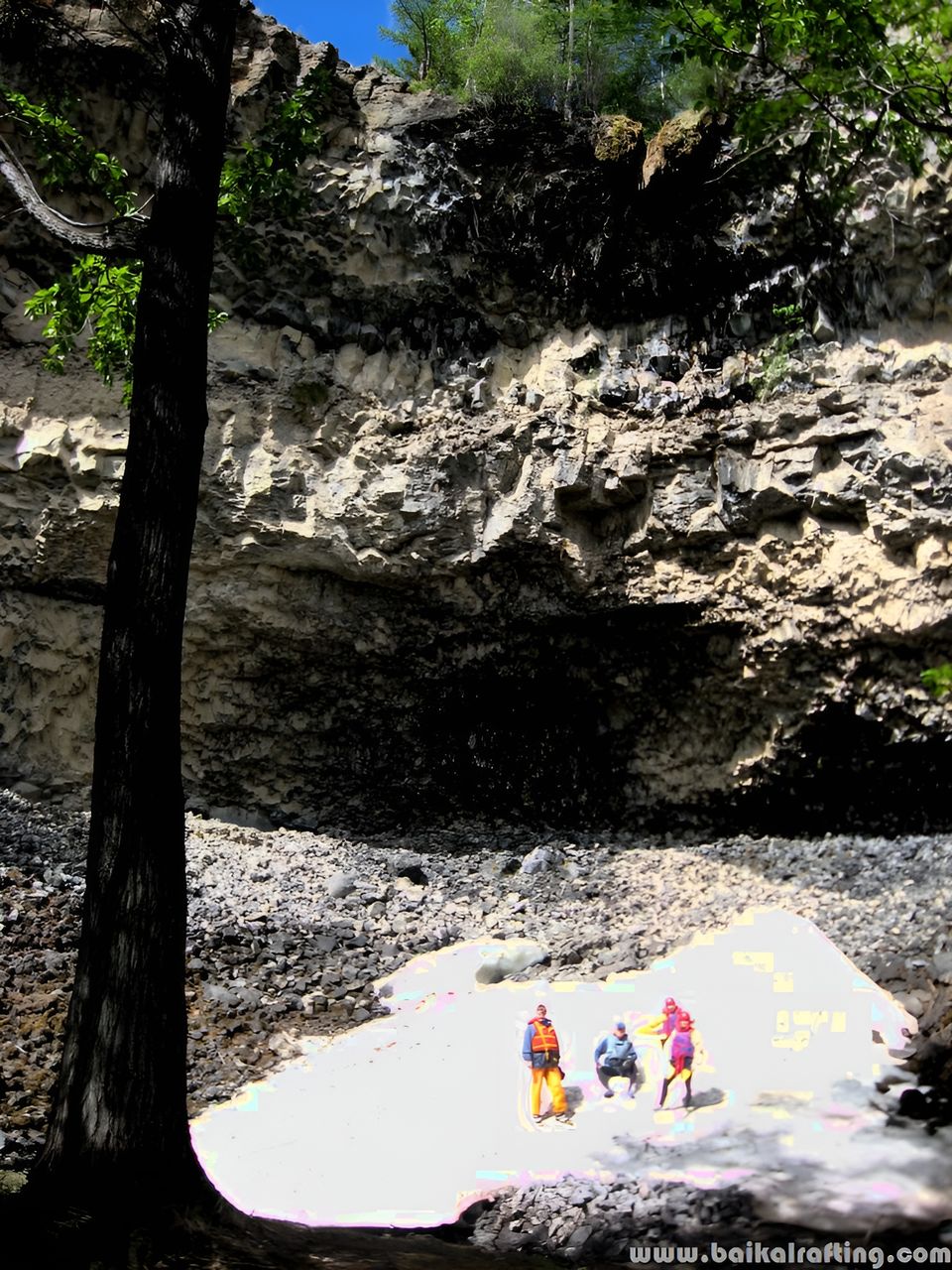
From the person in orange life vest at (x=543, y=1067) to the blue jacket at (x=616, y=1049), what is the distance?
38cm

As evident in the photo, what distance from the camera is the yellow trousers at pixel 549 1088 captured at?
26.3 feet

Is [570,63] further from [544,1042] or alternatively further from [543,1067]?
[543,1067]

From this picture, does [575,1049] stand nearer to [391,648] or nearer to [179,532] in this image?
[179,532]

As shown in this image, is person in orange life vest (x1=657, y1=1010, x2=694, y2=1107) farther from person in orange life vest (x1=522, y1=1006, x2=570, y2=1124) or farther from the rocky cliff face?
the rocky cliff face

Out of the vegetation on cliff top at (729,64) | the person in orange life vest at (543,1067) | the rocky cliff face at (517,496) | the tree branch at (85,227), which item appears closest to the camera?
the tree branch at (85,227)

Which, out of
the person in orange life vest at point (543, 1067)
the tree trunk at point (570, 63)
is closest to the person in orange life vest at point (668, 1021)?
Result: the person in orange life vest at point (543, 1067)

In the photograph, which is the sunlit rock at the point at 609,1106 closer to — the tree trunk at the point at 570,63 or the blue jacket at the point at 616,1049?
the blue jacket at the point at 616,1049

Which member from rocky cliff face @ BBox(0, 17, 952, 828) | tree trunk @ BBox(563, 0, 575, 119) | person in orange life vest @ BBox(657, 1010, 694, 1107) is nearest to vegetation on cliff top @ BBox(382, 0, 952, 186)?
tree trunk @ BBox(563, 0, 575, 119)

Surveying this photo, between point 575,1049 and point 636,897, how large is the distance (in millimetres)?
3891

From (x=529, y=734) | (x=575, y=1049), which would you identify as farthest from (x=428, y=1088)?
(x=529, y=734)

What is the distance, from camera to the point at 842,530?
14.2m

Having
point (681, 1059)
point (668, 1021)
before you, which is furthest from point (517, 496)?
point (681, 1059)

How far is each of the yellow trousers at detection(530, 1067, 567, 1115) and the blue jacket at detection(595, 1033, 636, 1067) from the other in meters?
0.40

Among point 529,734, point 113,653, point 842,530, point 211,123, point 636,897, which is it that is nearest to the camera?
point 113,653
